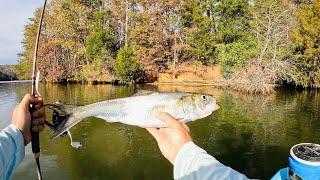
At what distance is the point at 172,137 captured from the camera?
8.92 feet

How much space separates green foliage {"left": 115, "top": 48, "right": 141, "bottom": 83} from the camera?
166ft

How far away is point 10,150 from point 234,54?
46.5m

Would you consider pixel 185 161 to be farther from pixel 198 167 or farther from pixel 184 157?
pixel 198 167

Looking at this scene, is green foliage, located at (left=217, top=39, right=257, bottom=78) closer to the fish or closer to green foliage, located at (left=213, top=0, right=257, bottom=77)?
green foliage, located at (left=213, top=0, right=257, bottom=77)

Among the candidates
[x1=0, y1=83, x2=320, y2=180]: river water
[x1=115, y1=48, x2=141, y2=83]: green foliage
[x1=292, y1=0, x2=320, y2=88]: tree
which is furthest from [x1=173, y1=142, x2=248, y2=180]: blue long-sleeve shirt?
[x1=115, y1=48, x2=141, y2=83]: green foliage

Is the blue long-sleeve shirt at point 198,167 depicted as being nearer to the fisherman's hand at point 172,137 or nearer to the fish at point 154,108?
the fisherman's hand at point 172,137

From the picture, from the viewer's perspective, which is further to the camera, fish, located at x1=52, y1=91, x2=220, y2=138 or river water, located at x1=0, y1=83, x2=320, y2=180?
river water, located at x1=0, y1=83, x2=320, y2=180

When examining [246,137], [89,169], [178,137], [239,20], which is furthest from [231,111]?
[239,20]

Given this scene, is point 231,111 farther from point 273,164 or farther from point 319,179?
point 319,179

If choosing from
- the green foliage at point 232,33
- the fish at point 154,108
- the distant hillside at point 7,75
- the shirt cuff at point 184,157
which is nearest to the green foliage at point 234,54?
the green foliage at point 232,33

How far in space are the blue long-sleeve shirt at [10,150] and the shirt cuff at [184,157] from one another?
3.62 feet

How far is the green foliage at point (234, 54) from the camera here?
46716 mm

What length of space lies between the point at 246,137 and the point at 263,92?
1955 cm

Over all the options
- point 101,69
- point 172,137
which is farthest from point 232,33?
point 172,137
